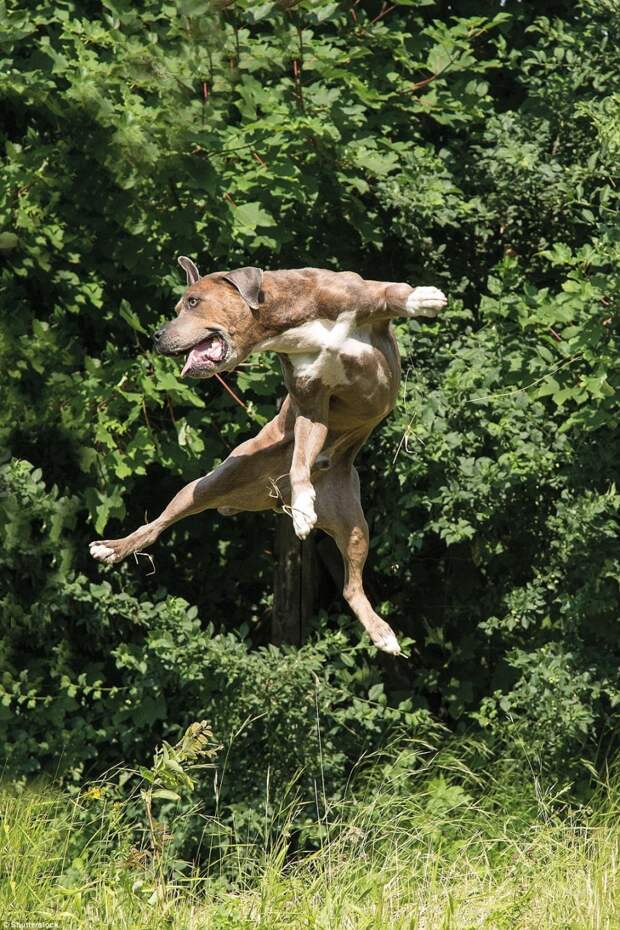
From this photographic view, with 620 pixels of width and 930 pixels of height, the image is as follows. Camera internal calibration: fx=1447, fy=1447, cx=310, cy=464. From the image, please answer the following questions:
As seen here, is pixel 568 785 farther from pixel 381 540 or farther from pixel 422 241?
pixel 422 241

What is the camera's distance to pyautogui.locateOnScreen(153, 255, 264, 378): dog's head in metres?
3.10

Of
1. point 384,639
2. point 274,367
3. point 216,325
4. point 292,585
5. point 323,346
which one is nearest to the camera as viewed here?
point 216,325

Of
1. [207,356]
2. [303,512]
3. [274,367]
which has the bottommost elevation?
[274,367]

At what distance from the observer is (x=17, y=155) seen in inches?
234

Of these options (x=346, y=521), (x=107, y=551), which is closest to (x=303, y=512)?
(x=346, y=521)

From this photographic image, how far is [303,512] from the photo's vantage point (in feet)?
10.3

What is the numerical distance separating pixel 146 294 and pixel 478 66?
183cm

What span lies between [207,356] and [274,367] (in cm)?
286

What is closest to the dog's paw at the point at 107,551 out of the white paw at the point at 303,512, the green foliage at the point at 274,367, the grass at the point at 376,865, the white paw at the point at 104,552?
the white paw at the point at 104,552

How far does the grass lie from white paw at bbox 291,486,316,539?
5.56 ft

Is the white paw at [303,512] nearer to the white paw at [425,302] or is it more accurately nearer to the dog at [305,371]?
the dog at [305,371]

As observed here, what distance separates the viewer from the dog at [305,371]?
123 inches

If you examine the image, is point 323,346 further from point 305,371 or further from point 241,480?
point 241,480

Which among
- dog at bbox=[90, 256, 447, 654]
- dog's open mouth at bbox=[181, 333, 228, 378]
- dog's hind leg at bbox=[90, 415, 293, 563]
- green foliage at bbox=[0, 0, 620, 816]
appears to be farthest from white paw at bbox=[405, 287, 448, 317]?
green foliage at bbox=[0, 0, 620, 816]
